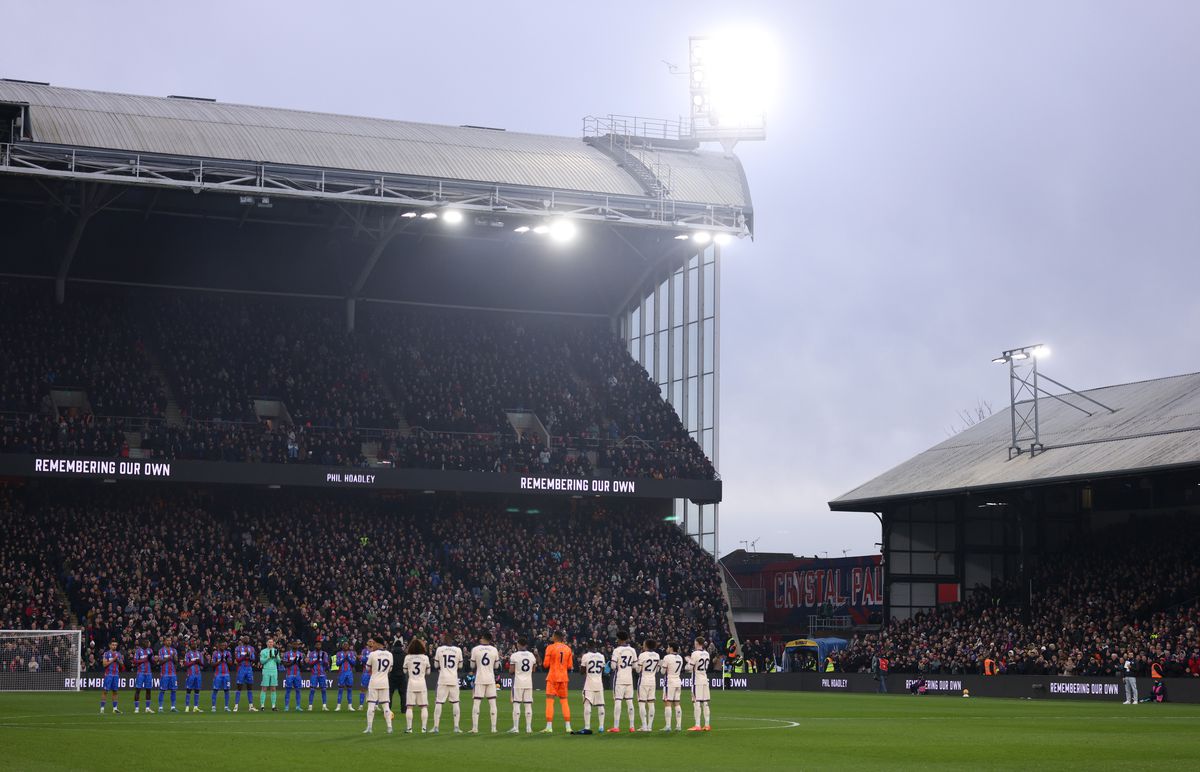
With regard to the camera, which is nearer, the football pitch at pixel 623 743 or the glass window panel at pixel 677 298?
the football pitch at pixel 623 743

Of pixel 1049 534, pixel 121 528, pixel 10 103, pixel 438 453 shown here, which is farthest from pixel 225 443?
pixel 1049 534

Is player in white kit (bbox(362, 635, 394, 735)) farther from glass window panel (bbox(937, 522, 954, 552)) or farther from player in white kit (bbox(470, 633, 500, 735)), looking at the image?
glass window panel (bbox(937, 522, 954, 552))

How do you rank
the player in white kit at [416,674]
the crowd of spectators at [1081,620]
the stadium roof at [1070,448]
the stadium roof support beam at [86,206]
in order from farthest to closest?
the stadium roof support beam at [86,206]
the stadium roof at [1070,448]
the crowd of spectators at [1081,620]
the player in white kit at [416,674]

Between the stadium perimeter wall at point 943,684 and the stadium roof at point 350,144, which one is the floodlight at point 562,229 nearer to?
the stadium roof at point 350,144

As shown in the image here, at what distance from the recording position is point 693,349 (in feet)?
236

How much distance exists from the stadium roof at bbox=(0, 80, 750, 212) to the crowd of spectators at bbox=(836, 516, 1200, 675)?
20401mm

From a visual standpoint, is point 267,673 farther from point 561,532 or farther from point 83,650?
point 561,532

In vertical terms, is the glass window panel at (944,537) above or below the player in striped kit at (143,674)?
above

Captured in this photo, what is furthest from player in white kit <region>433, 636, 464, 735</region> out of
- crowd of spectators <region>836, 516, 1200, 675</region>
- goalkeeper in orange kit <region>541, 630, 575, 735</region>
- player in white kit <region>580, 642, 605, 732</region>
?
crowd of spectators <region>836, 516, 1200, 675</region>

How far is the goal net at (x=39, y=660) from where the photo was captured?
47.8 m

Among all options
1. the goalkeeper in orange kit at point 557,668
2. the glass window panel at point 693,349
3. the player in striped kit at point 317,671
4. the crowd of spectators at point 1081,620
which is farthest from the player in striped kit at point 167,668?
the glass window panel at point 693,349

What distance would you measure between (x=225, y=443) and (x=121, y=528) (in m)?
5.23

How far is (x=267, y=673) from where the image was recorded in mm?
40188

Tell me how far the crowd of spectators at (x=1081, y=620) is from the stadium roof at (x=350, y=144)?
66.9 feet
